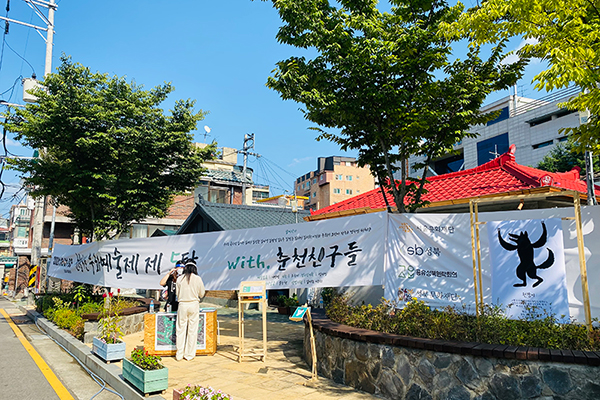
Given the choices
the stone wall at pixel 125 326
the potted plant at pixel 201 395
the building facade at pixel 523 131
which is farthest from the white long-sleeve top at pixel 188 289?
the building facade at pixel 523 131

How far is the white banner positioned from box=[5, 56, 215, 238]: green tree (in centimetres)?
196

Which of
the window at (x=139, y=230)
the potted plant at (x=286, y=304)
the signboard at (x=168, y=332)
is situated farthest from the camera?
the window at (x=139, y=230)

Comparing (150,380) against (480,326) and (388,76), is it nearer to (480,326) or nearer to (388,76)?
(480,326)

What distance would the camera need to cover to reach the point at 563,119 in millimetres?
38531

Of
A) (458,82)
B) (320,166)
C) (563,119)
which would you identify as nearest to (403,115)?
(458,82)

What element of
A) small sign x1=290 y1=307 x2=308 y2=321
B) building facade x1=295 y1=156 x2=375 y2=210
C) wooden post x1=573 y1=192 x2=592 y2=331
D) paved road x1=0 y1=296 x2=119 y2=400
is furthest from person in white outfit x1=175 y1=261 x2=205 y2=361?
building facade x1=295 y1=156 x2=375 y2=210

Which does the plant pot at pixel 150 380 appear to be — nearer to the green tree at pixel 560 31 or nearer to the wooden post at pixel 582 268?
the wooden post at pixel 582 268

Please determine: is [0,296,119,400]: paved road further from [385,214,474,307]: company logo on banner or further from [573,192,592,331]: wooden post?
[573,192,592,331]: wooden post

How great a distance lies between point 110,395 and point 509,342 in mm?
6435

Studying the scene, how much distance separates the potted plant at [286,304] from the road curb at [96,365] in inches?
335

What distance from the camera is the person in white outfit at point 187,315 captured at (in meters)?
9.16

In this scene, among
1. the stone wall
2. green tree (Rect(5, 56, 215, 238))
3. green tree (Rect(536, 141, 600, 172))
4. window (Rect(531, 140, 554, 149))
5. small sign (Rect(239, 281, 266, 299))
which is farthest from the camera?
window (Rect(531, 140, 554, 149))

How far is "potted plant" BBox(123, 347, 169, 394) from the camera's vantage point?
645 centimetres

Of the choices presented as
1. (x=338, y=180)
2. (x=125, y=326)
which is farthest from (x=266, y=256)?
(x=338, y=180)
